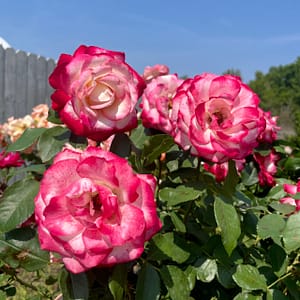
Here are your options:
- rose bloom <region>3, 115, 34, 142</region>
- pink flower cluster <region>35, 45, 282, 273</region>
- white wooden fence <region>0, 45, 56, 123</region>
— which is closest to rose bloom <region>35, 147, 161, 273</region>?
pink flower cluster <region>35, 45, 282, 273</region>

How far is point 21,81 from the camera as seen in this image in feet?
26.0

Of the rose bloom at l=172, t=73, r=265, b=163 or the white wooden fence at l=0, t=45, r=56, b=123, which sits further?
the white wooden fence at l=0, t=45, r=56, b=123

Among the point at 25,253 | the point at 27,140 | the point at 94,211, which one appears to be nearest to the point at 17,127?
the point at 27,140

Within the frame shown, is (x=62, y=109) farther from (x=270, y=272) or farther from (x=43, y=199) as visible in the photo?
(x=270, y=272)

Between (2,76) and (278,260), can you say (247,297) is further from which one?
(2,76)

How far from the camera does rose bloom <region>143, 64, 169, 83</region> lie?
140 cm

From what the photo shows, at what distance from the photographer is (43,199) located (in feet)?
2.35

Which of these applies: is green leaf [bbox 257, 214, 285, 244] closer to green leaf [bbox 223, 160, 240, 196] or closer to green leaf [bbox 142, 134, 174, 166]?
green leaf [bbox 223, 160, 240, 196]

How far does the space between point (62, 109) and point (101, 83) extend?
8 cm

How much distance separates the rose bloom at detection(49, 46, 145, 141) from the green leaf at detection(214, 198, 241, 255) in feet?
0.65

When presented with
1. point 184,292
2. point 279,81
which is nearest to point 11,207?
point 184,292

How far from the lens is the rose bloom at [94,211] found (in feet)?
2.27

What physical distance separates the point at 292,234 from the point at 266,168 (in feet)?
2.98

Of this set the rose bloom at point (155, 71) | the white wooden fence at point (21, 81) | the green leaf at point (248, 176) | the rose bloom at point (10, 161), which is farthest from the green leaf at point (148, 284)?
the white wooden fence at point (21, 81)
